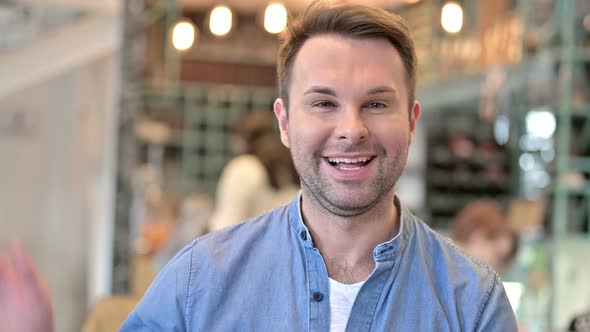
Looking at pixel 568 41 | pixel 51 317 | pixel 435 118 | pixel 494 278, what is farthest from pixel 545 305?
pixel 51 317

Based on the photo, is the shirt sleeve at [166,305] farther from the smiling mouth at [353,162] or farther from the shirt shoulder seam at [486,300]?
the shirt shoulder seam at [486,300]

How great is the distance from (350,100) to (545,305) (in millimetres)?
4652

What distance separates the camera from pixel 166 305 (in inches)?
64.7

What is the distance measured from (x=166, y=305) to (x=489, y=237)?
2447mm

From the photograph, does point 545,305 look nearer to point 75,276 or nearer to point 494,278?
point 75,276

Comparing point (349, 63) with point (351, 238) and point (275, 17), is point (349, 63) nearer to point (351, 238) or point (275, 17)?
point (351, 238)

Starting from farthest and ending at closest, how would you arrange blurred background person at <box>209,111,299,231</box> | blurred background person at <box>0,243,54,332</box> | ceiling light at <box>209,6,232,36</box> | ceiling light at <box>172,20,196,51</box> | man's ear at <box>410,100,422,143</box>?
1. ceiling light at <box>172,20,196,51</box>
2. ceiling light at <box>209,6,232,36</box>
3. blurred background person at <box>209,111,299,231</box>
4. man's ear at <box>410,100,422,143</box>
5. blurred background person at <box>0,243,54,332</box>

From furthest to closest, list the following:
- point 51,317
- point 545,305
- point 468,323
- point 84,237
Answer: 1. point 545,305
2. point 84,237
3. point 468,323
4. point 51,317

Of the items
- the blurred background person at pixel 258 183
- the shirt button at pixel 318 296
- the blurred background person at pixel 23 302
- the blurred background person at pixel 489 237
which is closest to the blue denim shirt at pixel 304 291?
the shirt button at pixel 318 296

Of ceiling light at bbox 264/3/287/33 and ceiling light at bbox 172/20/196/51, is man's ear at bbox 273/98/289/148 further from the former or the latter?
ceiling light at bbox 172/20/196/51

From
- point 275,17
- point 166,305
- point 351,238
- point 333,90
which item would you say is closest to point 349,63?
point 333,90

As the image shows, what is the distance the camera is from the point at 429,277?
65.7 inches

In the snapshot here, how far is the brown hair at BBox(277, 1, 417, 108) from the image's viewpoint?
165cm

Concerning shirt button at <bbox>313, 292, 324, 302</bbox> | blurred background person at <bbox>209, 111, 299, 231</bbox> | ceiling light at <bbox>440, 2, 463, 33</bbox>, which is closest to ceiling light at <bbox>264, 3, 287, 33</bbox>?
ceiling light at <bbox>440, 2, 463, 33</bbox>
